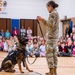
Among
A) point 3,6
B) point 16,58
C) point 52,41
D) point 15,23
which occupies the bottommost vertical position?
point 16,58

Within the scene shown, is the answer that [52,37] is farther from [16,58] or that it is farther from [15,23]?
[15,23]

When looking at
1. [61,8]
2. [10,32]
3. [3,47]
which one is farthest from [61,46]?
[10,32]

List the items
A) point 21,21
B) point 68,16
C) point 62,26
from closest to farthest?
point 68,16, point 62,26, point 21,21

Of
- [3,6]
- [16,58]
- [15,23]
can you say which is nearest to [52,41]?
[16,58]

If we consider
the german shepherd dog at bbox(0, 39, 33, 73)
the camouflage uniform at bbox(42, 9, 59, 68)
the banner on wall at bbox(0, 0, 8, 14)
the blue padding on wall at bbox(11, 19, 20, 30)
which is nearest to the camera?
the camouflage uniform at bbox(42, 9, 59, 68)

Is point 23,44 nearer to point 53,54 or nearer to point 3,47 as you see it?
point 53,54

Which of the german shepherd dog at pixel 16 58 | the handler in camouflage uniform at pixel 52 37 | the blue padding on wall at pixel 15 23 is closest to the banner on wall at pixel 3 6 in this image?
the blue padding on wall at pixel 15 23

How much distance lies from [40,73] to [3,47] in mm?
10529

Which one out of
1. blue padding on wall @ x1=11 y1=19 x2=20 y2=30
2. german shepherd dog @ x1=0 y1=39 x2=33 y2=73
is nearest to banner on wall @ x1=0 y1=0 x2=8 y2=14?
blue padding on wall @ x1=11 y1=19 x2=20 y2=30

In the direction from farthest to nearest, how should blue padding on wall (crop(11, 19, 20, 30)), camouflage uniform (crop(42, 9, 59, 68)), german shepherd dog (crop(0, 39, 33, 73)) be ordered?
blue padding on wall (crop(11, 19, 20, 30))
german shepherd dog (crop(0, 39, 33, 73))
camouflage uniform (crop(42, 9, 59, 68))

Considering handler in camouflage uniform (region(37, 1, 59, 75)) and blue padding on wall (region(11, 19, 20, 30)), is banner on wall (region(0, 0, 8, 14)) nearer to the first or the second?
blue padding on wall (region(11, 19, 20, 30))

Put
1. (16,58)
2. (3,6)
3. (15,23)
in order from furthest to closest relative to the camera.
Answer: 1. (15,23)
2. (3,6)
3. (16,58)

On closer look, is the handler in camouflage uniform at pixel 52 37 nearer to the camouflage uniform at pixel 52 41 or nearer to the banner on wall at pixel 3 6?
the camouflage uniform at pixel 52 41

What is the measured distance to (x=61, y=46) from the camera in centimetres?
1259
